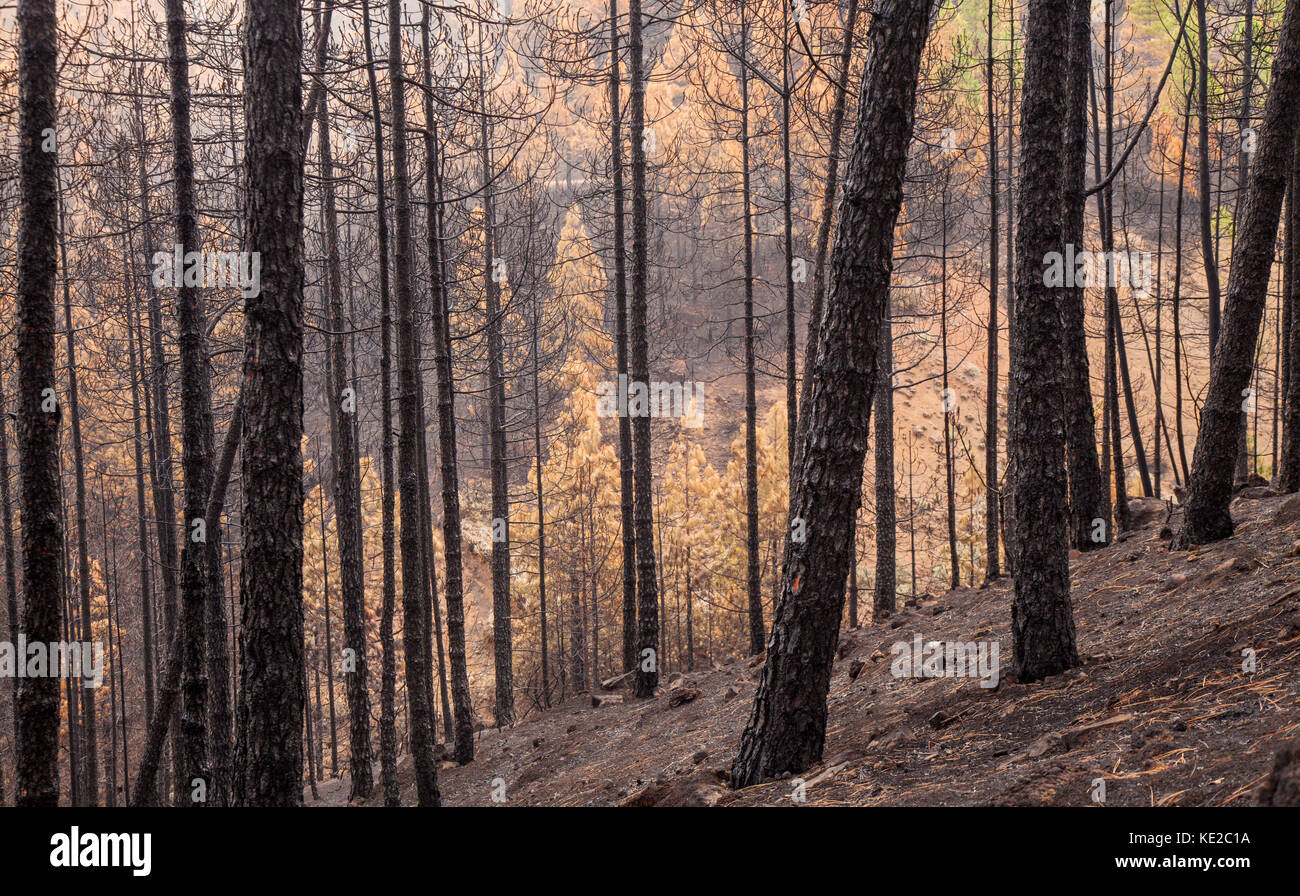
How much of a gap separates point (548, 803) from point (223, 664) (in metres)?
3.44

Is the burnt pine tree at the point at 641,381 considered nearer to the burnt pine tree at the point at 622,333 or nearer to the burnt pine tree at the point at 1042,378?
the burnt pine tree at the point at 622,333

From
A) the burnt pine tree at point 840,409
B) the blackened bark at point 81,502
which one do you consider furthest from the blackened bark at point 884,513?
the blackened bark at point 81,502

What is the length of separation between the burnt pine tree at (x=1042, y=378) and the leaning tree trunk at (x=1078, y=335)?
1885mm

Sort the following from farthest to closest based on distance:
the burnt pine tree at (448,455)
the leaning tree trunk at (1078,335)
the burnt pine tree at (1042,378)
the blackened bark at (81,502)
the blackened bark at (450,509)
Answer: the blackened bark at (81,502), the blackened bark at (450,509), the burnt pine tree at (448,455), the leaning tree trunk at (1078,335), the burnt pine tree at (1042,378)

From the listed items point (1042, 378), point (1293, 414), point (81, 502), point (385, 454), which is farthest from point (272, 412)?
point (81, 502)

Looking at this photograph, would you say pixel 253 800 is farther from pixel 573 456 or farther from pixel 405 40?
pixel 573 456

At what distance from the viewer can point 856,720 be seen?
17.1 feet

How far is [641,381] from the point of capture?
9.65 metres

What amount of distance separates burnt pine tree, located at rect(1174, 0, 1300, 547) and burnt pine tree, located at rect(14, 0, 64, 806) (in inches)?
288

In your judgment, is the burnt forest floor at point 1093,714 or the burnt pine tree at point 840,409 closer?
the burnt forest floor at point 1093,714

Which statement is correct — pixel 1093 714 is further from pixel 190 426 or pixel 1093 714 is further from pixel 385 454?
pixel 385 454

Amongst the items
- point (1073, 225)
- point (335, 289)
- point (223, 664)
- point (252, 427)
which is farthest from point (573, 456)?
point (252, 427)

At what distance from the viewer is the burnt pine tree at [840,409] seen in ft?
13.1
